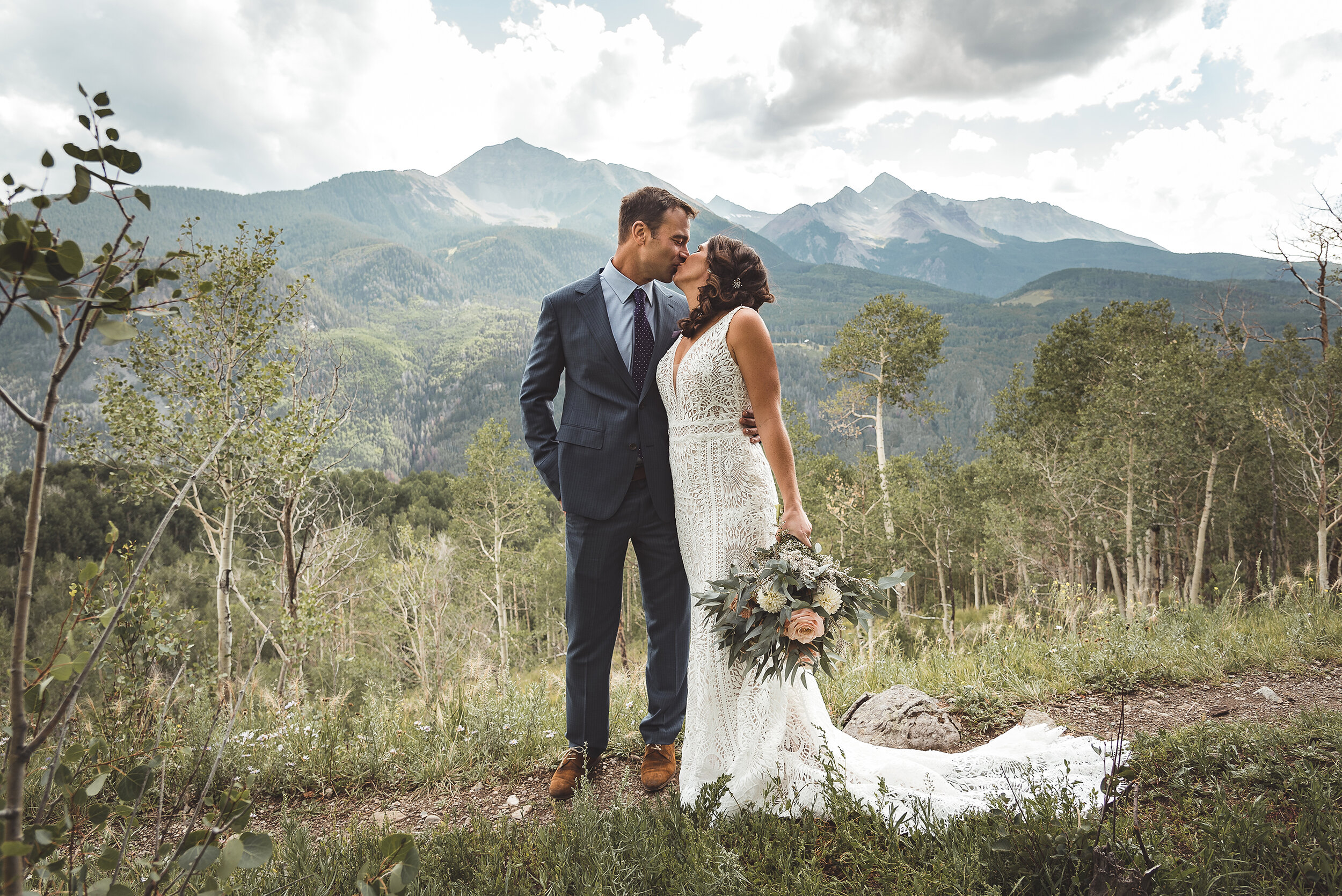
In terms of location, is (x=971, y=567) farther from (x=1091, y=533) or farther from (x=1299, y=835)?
(x=1299, y=835)

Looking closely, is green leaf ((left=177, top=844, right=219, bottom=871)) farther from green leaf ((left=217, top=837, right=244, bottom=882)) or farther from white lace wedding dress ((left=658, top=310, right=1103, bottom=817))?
white lace wedding dress ((left=658, top=310, right=1103, bottom=817))

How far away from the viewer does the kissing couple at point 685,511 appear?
3061mm

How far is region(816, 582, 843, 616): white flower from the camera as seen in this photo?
2.81 meters

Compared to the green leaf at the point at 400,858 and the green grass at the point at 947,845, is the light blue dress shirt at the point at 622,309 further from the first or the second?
the green leaf at the point at 400,858

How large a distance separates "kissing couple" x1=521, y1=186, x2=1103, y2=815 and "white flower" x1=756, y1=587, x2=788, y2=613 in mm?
367

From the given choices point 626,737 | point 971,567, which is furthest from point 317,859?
point 971,567

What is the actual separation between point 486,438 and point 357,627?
12576 mm

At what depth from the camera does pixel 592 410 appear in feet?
11.3

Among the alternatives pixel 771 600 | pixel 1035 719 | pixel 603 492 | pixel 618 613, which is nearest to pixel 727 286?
pixel 603 492

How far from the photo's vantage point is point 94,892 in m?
1.08

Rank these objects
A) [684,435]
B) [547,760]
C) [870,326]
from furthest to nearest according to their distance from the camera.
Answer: [870,326] < [547,760] < [684,435]

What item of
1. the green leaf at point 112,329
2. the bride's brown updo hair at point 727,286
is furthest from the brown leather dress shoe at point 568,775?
the green leaf at point 112,329

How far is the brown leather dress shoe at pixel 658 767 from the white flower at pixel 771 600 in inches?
48.1

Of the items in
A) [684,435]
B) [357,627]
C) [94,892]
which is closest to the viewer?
[94,892]
